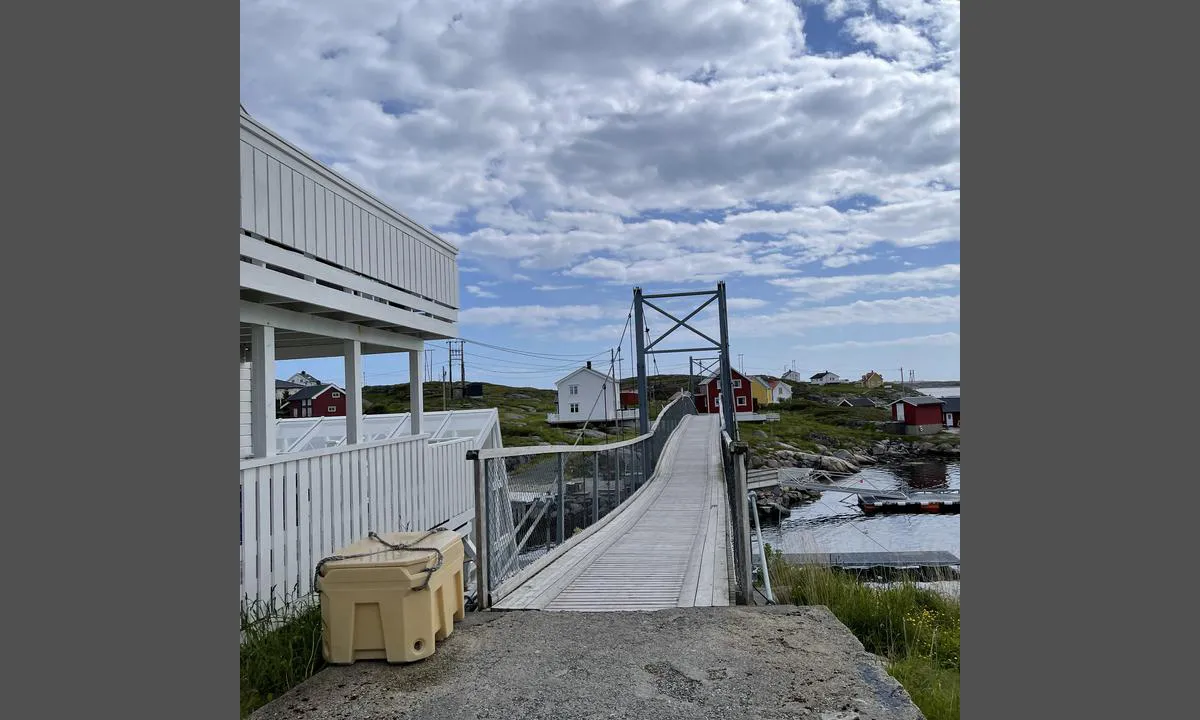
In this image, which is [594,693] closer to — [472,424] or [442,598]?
[442,598]

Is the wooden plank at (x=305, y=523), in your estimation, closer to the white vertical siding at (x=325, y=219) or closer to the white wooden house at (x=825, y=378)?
the white vertical siding at (x=325, y=219)

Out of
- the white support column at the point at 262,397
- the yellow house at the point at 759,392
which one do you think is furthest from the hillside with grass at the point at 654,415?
the white support column at the point at 262,397

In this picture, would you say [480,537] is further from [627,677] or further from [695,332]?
[695,332]

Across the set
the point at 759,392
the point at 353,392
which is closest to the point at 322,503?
the point at 353,392

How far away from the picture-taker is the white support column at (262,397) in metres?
7.64

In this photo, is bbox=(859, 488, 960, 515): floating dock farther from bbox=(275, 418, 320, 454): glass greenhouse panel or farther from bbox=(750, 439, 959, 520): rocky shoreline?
bbox=(275, 418, 320, 454): glass greenhouse panel

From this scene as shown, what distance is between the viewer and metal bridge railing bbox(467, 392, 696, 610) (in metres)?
5.90

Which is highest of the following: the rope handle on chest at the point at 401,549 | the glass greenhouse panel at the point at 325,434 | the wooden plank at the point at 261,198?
the wooden plank at the point at 261,198

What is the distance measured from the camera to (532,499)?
911 centimetres

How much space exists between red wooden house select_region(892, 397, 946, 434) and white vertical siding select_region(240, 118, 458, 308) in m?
75.1

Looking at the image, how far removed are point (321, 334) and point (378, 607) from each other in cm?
581

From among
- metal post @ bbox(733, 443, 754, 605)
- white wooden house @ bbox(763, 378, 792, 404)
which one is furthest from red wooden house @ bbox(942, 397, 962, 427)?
metal post @ bbox(733, 443, 754, 605)

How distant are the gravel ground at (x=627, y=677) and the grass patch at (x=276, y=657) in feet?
1.09

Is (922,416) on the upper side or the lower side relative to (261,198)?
lower
